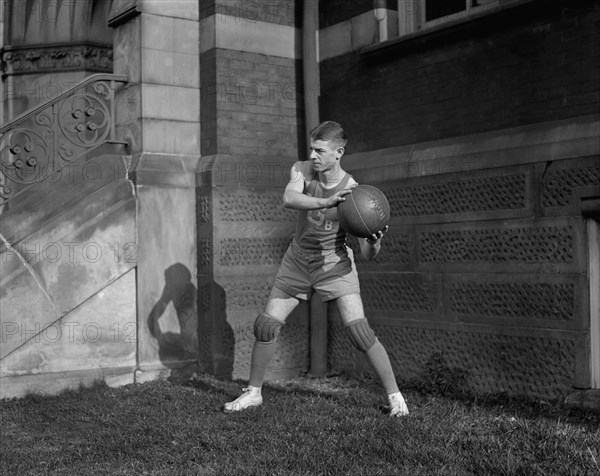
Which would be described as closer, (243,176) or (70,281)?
(70,281)

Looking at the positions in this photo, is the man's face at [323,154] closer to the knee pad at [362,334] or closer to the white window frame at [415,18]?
the knee pad at [362,334]

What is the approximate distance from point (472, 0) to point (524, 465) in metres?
4.47

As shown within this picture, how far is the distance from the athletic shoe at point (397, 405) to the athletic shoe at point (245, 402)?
1.03m

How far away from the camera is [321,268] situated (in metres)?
6.24

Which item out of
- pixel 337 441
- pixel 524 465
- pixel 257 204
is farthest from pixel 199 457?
pixel 257 204

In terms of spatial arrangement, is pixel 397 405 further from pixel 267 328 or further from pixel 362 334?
pixel 267 328

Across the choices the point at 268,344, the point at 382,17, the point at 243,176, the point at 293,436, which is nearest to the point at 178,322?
the point at 243,176

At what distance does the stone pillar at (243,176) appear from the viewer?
820 cm

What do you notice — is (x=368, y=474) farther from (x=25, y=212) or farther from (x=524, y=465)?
(x=25, y=212)

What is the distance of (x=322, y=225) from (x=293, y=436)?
5.30ft

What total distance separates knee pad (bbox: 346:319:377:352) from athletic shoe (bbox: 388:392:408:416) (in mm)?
389

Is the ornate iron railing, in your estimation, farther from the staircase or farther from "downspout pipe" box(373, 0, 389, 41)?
"downspout pipe" box(373, 0, 389, 41)

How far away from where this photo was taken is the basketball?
5590 mm

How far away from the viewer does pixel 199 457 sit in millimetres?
5004
